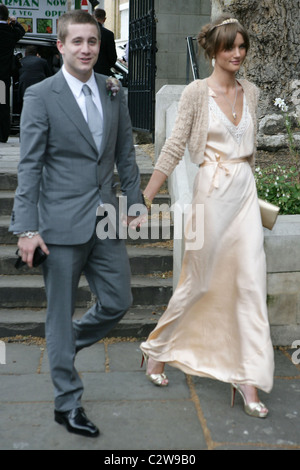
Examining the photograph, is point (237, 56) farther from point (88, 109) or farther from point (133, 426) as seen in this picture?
point (133, 426)

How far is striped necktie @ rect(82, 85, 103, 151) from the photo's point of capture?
3.45 meters

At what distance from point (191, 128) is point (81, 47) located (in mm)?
912

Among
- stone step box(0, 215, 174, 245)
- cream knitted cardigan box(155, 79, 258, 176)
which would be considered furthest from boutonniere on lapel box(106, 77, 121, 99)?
stone step box(0, 215, 174, 245)

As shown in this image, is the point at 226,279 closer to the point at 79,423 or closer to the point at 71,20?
the point at 79,423

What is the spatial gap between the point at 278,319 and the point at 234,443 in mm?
1631

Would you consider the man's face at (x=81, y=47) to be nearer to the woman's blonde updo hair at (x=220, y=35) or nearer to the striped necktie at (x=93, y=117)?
the striped necktie at (x=93, y=117)

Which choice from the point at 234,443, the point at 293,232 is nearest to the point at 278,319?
the point at 293,232

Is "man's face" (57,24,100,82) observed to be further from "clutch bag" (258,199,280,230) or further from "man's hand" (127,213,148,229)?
"clutch bag" (258,199,280,230)

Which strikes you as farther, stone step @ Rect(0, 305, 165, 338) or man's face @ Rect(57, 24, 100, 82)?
stone step @ Rect(0, 305, 165, 338)

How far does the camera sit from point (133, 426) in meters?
3.60

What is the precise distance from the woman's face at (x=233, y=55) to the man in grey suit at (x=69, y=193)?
0.68m

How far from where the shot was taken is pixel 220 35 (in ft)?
12.6

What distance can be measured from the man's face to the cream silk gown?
86 cm
